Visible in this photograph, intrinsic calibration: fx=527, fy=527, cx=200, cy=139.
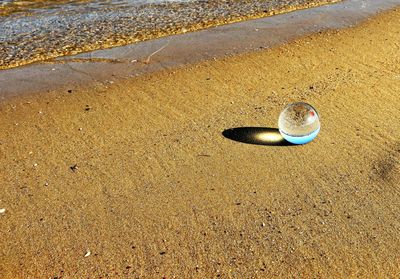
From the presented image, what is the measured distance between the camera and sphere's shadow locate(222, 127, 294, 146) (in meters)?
5.25

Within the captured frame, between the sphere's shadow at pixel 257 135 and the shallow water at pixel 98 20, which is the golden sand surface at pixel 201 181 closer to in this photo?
the sphere's shadow at pixel 257 135

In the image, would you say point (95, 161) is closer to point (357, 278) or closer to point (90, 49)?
point (357, 278)

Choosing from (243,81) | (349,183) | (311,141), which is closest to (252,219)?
(349,183)

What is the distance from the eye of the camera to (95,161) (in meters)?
5.08

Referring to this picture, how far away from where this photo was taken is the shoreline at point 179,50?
23.8 feet

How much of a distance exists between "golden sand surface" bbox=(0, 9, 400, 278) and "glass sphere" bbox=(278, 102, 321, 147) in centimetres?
14

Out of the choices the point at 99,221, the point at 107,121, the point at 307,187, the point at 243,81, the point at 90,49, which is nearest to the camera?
the point at 99,221

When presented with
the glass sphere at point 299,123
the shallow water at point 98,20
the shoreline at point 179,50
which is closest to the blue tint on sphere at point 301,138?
the glass sphere at point 299,123

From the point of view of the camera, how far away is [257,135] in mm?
5395

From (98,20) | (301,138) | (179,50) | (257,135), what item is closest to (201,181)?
(257,135)

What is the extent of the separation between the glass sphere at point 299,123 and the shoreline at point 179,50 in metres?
2.88

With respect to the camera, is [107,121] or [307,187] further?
[107,121]

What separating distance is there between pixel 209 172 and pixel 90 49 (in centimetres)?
457

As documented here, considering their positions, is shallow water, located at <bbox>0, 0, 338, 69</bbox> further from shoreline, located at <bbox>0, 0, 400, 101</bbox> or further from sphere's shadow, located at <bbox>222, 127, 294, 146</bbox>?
sphere's shadow, located at <bbox>222, 127, 294, 146</bbox>
